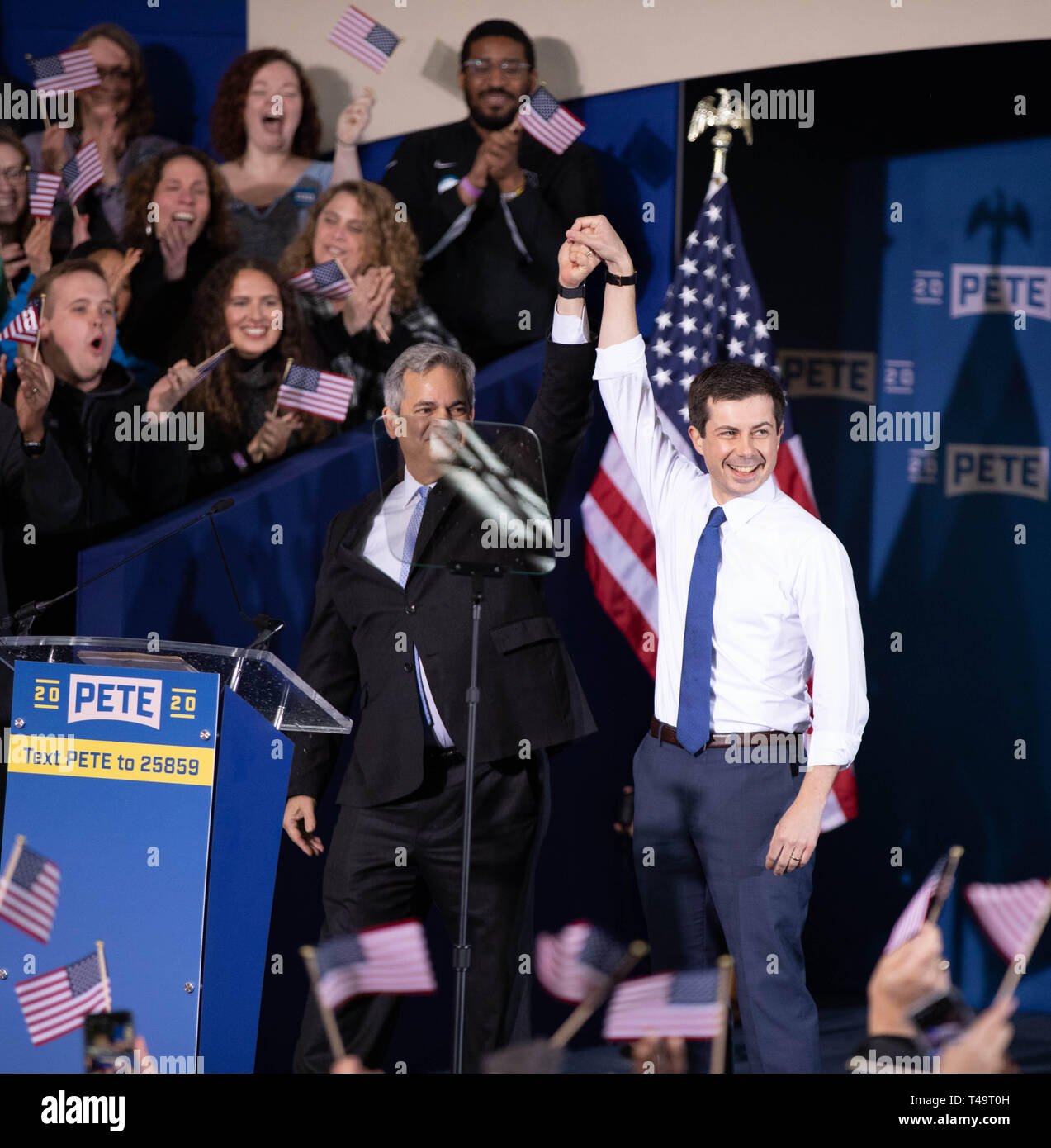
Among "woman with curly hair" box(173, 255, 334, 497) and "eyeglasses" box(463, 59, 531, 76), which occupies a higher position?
"eyeglasses" box(463, 59, 531, 76)

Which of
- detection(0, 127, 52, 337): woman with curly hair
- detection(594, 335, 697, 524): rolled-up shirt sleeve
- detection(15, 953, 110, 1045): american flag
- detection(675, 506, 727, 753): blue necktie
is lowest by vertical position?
detection(15, 953, 110, 1045): american flag

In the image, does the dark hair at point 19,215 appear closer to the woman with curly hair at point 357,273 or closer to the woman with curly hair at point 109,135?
the woman with curly hair at point 109,135

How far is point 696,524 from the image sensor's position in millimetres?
3420

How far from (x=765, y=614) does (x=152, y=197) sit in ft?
8.24

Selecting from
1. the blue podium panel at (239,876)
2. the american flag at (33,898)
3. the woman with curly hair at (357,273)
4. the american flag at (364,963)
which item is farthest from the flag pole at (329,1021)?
the woman with curly hair at (357,273)

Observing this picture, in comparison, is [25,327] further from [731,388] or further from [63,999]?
[731,388]

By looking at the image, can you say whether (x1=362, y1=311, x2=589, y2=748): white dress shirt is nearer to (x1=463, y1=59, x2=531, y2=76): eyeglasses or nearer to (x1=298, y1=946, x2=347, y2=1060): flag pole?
(x1=298, y1=946, x2=347, y2=1060): flag pole

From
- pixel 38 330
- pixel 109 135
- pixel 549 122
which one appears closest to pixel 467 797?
pixel 38 330

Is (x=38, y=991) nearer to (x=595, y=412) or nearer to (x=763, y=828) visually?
(x=763, y=828)

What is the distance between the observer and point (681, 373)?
185 inches

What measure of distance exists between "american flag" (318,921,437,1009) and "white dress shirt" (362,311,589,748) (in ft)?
1.60

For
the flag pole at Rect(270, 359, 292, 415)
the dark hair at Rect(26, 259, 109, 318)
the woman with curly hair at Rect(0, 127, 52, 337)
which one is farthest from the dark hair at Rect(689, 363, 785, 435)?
the woman with curly hair at Rect(0, 127, 52, 337)

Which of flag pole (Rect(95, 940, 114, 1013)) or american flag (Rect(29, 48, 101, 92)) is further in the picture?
american flag (Rect(29, 48, 101, 92))

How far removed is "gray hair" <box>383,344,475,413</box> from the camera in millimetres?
3693
